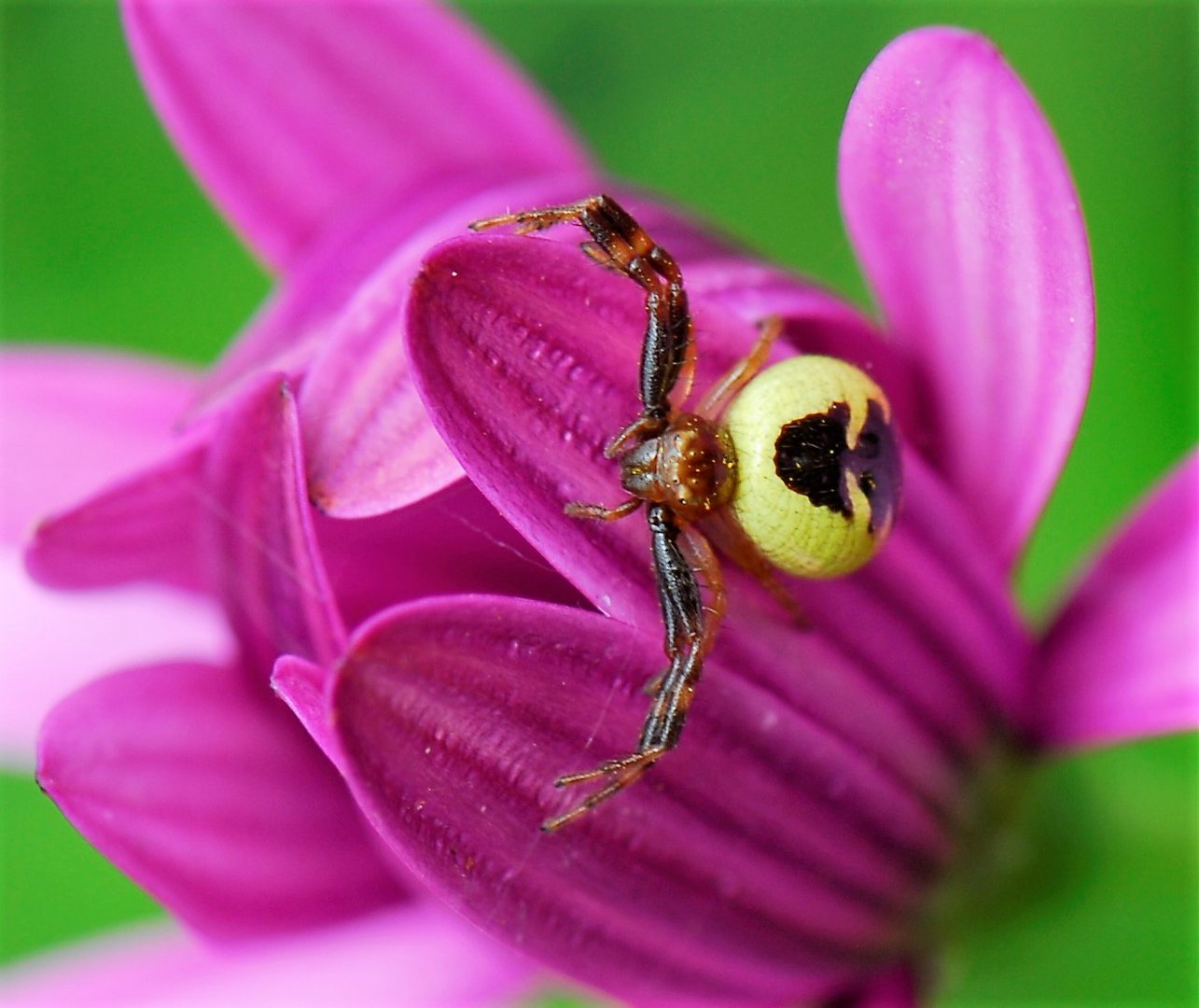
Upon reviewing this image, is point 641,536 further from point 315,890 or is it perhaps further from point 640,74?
point 640,74

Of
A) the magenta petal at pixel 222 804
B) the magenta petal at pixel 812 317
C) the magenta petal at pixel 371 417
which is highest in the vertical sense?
the magenta petal at pixel 812 317

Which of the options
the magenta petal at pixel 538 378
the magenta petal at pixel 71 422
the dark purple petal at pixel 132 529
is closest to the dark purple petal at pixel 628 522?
the magenta petal at pixel 538 378

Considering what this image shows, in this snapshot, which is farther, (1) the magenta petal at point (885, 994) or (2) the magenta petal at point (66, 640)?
(2) the magenta petal at point (66, 640)

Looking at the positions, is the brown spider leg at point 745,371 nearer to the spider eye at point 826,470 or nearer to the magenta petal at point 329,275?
the spider eye at point 826,470

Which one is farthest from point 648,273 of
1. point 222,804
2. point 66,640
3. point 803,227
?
point 803,227

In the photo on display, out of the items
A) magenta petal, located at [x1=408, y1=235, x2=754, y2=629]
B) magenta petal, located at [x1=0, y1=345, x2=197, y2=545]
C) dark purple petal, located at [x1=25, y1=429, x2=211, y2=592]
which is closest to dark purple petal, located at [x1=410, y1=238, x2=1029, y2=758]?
magenta petal, located at [x1=408, y1=235, x2=754, y2=629]

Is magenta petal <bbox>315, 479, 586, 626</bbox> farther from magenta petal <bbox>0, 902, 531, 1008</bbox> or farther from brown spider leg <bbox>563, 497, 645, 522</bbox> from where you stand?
magenta petal <bbox>0, 902, 531, 1008</bbox>
